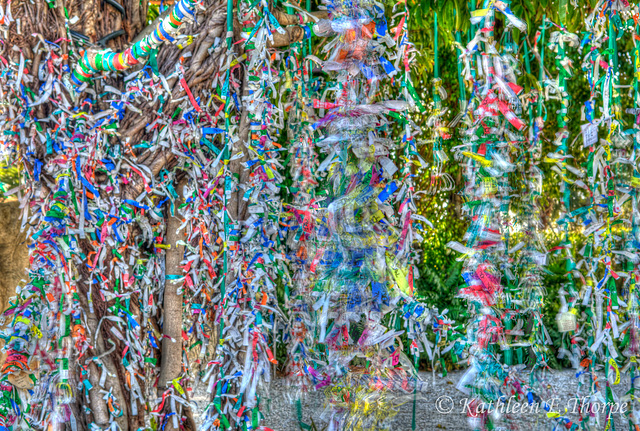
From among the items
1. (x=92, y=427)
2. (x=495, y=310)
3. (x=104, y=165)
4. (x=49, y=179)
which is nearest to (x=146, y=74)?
(x=104, y=165)

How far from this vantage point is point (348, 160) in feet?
3.41

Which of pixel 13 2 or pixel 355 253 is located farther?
pixel 13 2

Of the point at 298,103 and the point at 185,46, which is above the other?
the point at 185,46

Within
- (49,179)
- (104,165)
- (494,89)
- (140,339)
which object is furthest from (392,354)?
(49,179)

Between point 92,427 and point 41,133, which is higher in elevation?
point 41,133

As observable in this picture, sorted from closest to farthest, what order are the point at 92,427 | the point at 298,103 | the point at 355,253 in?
the point at 355,253 → the point at 92,427 → the point at 298,103

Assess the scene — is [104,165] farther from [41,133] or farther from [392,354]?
[392,354]

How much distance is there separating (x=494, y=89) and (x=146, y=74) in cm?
99

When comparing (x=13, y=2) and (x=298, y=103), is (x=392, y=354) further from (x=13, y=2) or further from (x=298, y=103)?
(x=13, y=2)

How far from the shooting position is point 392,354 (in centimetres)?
108

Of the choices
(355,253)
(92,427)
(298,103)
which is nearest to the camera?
(355,253)

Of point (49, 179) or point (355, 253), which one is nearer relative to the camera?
point (355, 253)

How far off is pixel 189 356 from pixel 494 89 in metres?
1.12

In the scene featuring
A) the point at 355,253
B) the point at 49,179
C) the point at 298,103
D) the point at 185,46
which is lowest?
the point at 355,253
